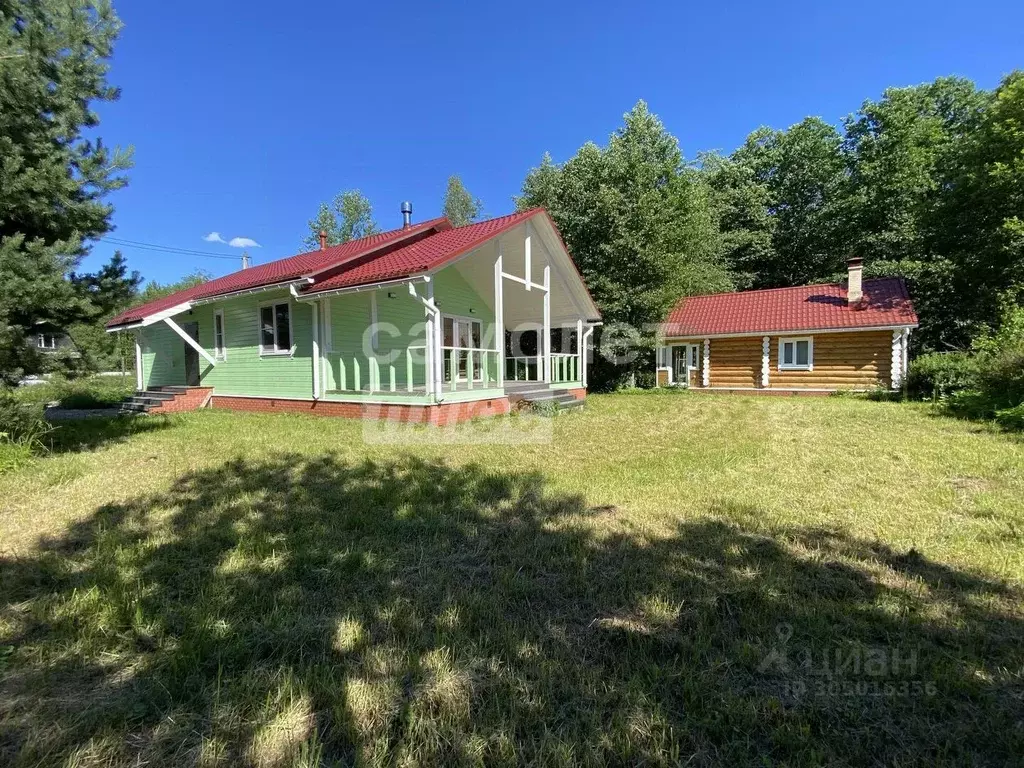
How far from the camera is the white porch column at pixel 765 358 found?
18.6 metres

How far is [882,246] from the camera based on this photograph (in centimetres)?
2323

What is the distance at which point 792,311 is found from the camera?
61.1 feet

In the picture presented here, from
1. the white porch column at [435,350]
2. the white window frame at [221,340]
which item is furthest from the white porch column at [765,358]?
the white window frame at [221,340]

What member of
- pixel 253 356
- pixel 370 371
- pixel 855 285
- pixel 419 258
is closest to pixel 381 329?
pixel 370 371

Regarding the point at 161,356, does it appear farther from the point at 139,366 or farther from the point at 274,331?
the point at 274,331

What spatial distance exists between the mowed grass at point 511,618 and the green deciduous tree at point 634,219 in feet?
46.1

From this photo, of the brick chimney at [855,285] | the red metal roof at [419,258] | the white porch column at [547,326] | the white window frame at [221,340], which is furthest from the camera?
the brick chimney at [855,285]

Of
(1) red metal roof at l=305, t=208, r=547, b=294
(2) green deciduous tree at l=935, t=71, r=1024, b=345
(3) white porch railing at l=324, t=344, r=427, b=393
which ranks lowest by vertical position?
(3) white porch railing at l=324, t=344, r=427, b=393

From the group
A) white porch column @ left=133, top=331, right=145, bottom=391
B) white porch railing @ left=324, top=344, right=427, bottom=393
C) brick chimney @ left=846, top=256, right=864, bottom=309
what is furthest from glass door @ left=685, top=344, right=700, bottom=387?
white porch column @ left=133, top=331, right=145, bottom=391

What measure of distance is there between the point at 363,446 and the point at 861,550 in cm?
590

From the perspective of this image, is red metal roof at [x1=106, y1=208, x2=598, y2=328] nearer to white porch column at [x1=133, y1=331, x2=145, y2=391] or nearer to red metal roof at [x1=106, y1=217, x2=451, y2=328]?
red metal roof at [x1=106, y1=217, x2=451, y2=328]

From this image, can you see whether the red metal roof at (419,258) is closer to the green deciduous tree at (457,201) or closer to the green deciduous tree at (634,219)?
the green deciduous tree at (634,219)

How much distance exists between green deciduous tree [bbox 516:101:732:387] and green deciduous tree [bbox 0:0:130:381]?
50.3 ft

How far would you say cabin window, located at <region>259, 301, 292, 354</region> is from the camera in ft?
37.6
